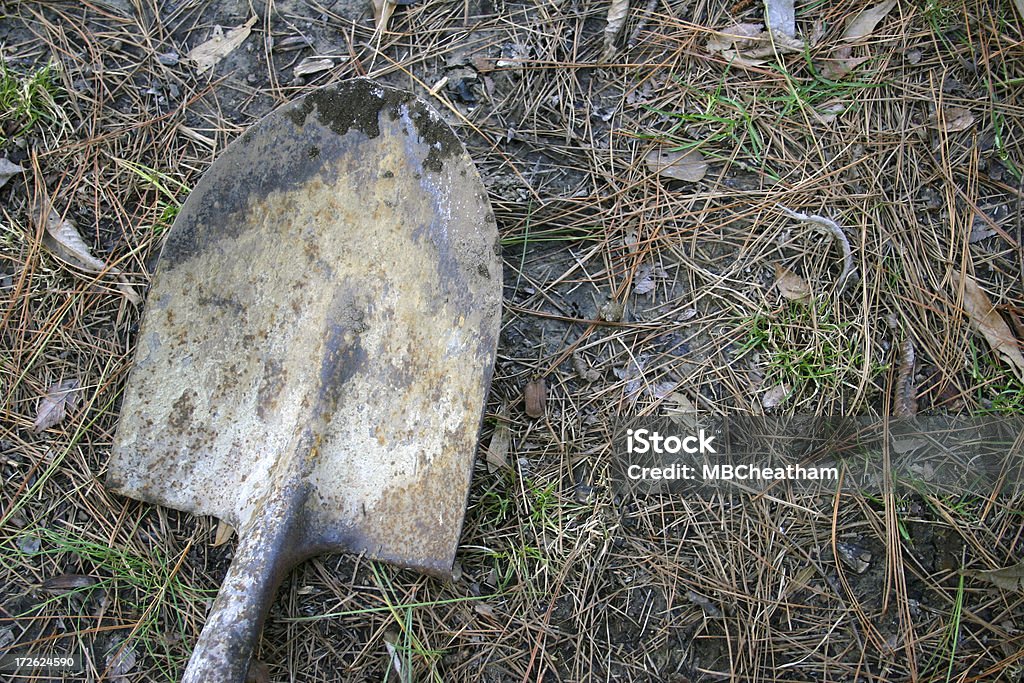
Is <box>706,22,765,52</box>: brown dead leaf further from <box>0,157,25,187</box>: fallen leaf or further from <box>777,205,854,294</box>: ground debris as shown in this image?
<box>0,157,25,187</box>: fallen leaf

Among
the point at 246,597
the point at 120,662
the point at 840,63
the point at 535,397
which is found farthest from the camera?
the point at 840,63

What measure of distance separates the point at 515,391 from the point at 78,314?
3.71ft

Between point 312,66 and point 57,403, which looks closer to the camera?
point 57,403

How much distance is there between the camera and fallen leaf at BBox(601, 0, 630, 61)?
1940 millimetres

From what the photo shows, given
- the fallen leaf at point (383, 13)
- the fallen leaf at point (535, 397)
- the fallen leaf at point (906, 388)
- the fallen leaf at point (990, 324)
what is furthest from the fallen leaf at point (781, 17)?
the fallen leaf at point (535, 397)

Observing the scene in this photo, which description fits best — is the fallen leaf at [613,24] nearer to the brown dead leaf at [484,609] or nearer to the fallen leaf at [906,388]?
the fallen leaf at [906,388]

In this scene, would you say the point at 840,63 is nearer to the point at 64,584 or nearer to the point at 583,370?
the point at 583,370

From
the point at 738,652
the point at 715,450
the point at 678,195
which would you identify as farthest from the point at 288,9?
the point at 738,652

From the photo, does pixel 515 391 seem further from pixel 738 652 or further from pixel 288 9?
pixel 288 9

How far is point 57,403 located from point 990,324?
7.80 ft

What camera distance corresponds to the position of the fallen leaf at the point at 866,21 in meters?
1.93

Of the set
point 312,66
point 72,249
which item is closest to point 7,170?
point 72,249

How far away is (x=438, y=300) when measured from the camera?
1.70 metres

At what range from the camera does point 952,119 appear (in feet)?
6.23
